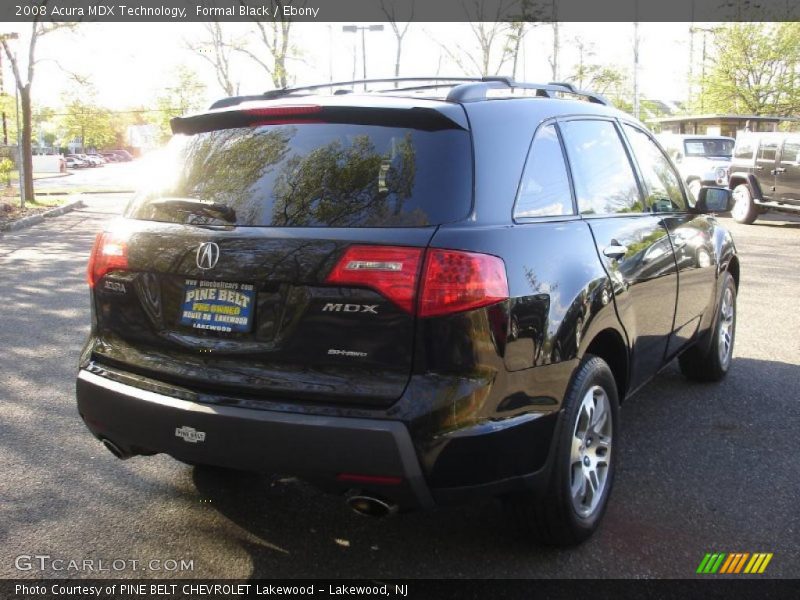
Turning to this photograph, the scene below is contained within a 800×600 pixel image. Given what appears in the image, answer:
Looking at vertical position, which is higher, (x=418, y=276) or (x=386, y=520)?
(x=418, y=276)

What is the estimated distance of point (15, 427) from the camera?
444 cm

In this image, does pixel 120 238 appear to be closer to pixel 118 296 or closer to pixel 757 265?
pixel 118 296

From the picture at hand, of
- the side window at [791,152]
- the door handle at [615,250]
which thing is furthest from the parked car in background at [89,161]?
the door handle at [615,250]

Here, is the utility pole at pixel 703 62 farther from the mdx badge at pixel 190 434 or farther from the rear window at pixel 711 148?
the mdx badge at pixel 190 434

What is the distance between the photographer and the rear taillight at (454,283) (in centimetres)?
253

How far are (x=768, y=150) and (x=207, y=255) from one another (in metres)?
15.9

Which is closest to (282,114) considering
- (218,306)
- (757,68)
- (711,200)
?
(218,306)

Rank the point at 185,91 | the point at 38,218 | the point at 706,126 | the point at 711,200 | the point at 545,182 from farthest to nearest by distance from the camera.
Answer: the point at 185,91
the point at 706,126
the point at 38,218
the point at 711,200
the point at 545,182

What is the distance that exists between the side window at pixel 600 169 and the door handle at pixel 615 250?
0.55ft

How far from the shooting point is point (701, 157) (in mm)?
20906

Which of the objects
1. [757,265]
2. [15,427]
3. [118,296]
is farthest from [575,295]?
[757,265]

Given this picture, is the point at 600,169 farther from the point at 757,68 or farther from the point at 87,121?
the point at 87,121

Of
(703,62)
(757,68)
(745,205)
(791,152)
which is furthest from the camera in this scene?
(703,62)

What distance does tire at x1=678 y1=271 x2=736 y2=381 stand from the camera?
522 centimetres
